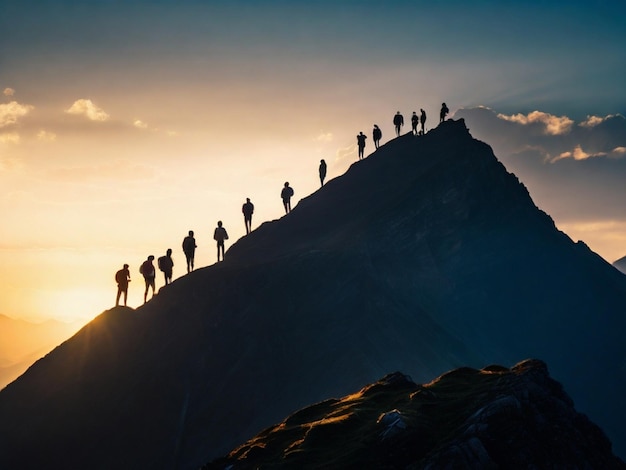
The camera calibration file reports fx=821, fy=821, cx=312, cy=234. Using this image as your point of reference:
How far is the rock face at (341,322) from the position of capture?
69.1 meters

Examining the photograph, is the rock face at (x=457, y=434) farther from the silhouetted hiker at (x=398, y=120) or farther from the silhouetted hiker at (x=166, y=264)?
the silhouetted hiker at (x=398, y=120)

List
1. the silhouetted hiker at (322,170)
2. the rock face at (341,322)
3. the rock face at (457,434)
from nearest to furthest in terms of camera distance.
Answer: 1. the rock face at (457,434)
2. the rock face at (341,322)
3. the silhouetted hiker at (322,170)

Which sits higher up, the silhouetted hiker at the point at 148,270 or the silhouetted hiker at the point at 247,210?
the silhouetted hiker at the point at 247,210

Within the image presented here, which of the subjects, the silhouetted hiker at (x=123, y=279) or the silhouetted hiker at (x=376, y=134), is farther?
the silhouetted hiker at (x=376, y=134)

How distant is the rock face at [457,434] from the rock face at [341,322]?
32418 millimetres

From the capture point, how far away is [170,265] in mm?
76312

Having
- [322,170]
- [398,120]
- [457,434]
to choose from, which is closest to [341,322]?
[322,170]

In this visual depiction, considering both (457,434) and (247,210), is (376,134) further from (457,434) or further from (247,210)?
(457,434)

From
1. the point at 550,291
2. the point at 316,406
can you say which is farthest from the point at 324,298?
the point at 316,406

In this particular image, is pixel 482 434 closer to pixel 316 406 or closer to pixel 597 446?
pixel 597 446

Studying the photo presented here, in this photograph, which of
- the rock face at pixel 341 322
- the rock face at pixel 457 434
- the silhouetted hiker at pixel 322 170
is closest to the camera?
the rock face at pixel 457 434

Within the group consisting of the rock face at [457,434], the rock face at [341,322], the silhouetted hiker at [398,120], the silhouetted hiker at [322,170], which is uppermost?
the silhouetted hiker at [398,120]

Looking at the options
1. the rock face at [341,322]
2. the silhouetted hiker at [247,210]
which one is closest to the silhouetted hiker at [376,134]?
the rock face at [341,322]

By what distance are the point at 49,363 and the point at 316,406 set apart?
160 feet
